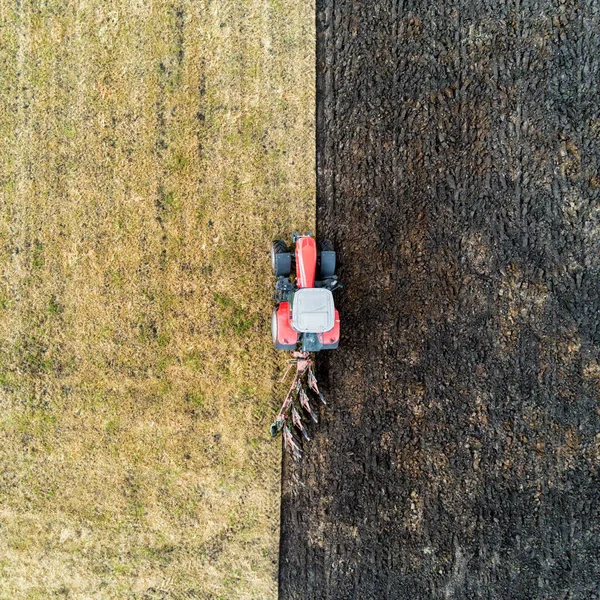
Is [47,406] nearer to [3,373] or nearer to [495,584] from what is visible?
[3,373]

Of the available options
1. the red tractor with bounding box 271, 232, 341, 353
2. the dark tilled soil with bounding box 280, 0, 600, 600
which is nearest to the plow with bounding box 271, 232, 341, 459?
the red tractor with bounding box 271, 232, 341, 353

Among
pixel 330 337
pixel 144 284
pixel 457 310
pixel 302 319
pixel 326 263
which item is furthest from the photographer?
pixel 144 284

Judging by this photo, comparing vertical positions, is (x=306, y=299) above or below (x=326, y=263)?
below

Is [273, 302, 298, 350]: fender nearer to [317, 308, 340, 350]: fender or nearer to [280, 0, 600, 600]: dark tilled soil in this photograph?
[317, 308, 340, 350]: fender

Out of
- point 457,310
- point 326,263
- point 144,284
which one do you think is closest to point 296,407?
point 326,263

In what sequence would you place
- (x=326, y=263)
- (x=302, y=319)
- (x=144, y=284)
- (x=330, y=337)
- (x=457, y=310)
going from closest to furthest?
(x=302, y=319), (x=330, y=337), (x=326, y=263), (x=457, y=310), (x=144, y=284)

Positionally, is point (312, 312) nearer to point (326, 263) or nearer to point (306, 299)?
point (306, 299)

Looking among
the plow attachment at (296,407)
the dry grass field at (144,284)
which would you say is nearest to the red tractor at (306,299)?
the plow attachment at (296,407)
